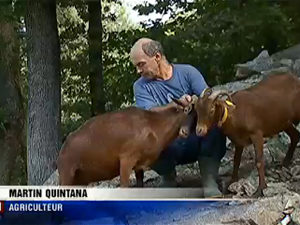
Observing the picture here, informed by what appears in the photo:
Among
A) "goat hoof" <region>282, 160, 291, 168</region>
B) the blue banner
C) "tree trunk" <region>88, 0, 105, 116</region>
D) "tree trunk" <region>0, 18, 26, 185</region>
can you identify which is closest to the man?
the blue banner

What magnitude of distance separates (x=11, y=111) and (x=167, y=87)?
17.2 feet

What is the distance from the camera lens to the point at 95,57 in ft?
26.6

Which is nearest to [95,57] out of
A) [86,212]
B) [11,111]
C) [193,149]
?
[11,111]

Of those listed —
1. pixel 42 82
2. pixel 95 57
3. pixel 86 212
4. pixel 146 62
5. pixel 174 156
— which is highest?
pixel 95 57

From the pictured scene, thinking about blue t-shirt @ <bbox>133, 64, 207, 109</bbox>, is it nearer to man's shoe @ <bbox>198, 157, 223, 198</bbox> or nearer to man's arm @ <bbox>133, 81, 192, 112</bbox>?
man's arm @ <bbox>133, 81, 192, 112</bbox>

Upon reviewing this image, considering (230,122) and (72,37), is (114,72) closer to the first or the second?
(72,37)

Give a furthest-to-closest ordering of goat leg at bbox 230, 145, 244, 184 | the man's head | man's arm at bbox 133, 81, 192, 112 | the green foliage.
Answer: the green foliage < goat leg at bbox 230, 145, 244, 184 < man's arm at bbox 133, 81, 192, 112 < the man's head

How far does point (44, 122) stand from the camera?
6.50 m

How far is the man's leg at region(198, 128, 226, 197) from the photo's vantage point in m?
3.28

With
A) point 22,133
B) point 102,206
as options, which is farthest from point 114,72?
point 102,206

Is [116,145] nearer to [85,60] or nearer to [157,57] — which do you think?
[157,57]

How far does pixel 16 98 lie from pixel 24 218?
223 inches

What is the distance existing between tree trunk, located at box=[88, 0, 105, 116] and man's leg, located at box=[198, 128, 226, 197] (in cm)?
484

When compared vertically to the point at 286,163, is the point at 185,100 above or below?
above
